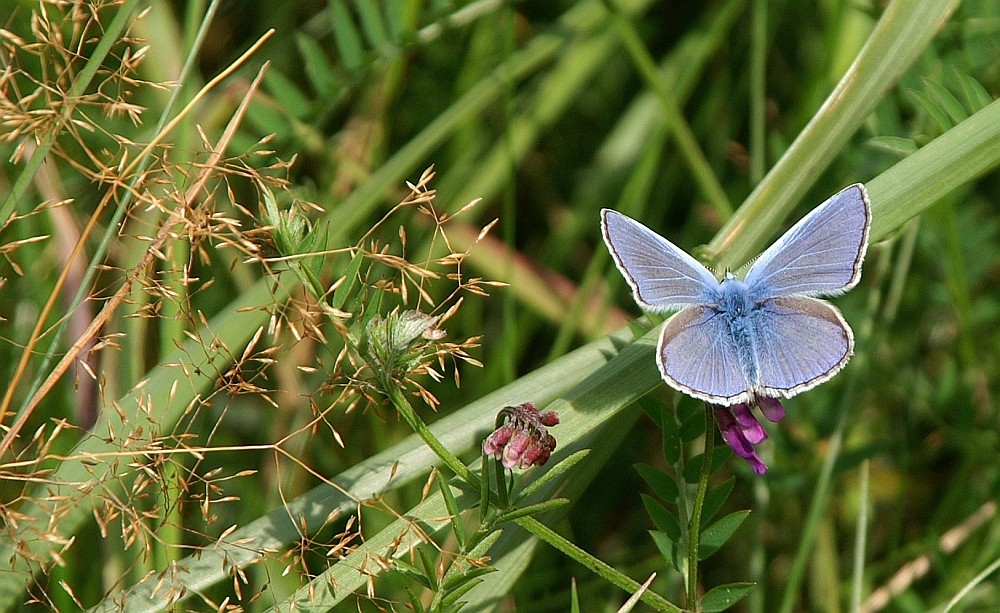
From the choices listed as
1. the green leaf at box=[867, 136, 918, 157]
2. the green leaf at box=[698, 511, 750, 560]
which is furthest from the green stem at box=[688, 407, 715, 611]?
the green leaf at box=[867, 136, 918, 157]

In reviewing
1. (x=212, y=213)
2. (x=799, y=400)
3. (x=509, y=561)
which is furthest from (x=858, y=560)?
(x=212, y=213)

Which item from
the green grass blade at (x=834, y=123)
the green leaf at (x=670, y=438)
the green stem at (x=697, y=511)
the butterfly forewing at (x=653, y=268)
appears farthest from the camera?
the green grass blade at (x=834, y=123)

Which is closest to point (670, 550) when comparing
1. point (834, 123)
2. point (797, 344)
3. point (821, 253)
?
point (797, 344)

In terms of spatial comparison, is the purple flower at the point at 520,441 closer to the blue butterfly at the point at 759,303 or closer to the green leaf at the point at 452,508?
the green leaf at the point at 452,508

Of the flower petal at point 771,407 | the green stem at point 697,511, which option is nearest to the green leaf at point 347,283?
the green stem at point 697,511

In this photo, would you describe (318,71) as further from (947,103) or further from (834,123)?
(947,103)

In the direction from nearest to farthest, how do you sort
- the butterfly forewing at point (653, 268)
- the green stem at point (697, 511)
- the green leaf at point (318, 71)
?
the green stem at point (697, 511) → the butterfly forewing at point (653, 268) → the green leaf at point (318, 71)

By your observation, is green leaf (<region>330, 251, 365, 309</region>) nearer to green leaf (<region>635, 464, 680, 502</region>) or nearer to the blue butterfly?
the blue butterfly

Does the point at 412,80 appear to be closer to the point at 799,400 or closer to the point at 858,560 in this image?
the point at 799,400
